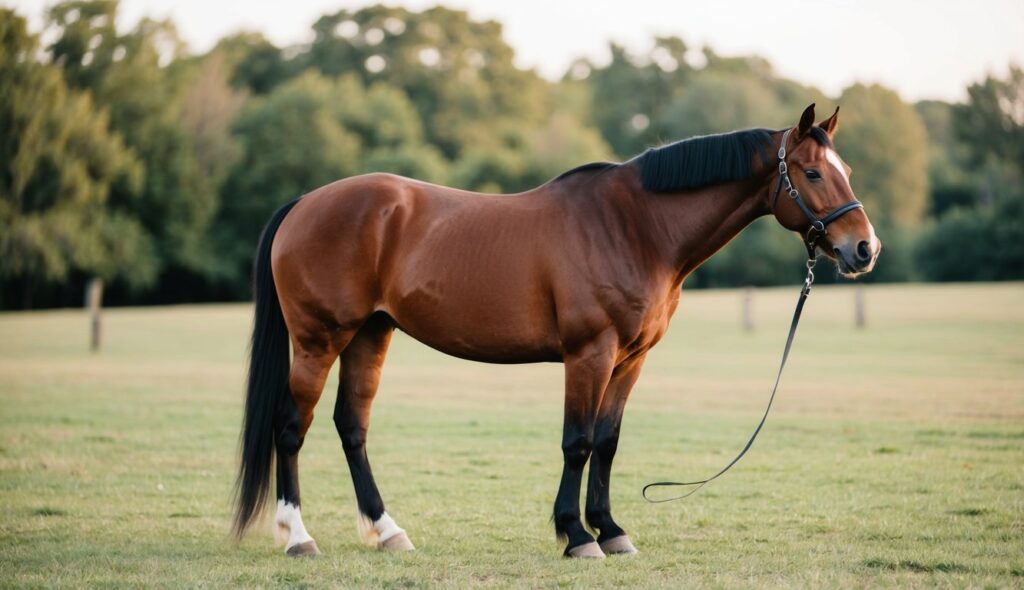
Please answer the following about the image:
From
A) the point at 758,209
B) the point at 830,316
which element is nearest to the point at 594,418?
the point at 758,209

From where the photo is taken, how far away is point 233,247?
51500mm

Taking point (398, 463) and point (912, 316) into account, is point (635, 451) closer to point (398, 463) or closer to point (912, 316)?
point (398, 463)

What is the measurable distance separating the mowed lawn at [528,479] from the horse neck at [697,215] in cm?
180

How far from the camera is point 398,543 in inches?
226

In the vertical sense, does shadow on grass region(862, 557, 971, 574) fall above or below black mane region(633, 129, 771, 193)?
below

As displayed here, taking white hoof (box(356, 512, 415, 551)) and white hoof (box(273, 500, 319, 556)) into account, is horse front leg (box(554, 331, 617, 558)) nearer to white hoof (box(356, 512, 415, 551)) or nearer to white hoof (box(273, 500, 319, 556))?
white hoof (box(356, 512, 415, 551))

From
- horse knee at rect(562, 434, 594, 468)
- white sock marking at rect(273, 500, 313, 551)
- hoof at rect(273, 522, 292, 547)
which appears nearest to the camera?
horse knee at rect(562, 434, 594, 468)

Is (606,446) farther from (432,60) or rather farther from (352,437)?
(432,60)

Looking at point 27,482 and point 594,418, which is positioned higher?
point 594,418

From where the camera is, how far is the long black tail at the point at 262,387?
5934 millimetres

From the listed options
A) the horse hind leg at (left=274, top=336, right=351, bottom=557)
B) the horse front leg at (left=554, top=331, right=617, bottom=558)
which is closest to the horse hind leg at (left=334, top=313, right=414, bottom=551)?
the horse hind leg at (left=274, top=336, right=351, bottom=557)

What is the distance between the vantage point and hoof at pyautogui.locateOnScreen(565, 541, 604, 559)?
5445mm

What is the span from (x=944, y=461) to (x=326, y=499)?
5.57 metres

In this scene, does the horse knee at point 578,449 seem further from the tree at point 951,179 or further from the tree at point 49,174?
the tree at point 951,179
